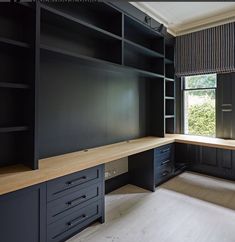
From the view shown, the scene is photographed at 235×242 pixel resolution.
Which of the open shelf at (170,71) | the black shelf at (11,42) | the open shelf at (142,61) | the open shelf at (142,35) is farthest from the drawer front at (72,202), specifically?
the open shelf at (170,71)

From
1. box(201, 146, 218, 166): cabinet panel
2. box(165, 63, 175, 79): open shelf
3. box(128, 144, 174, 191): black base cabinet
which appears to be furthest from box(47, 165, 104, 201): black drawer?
box(165, 63, 175, 79): open shelf

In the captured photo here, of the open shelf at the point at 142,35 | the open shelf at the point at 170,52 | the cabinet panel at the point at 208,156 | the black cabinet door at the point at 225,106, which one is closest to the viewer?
the open shelf at the point at 142,35

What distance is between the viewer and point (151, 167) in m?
2.95

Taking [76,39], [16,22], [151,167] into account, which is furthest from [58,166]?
[151,167]

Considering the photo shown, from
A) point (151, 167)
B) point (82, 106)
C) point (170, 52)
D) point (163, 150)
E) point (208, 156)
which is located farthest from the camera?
point (170, 52)

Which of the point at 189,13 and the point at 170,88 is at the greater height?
the point at 189,13

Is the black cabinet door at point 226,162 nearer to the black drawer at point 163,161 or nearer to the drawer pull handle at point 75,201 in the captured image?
the black drawer at point 163,161

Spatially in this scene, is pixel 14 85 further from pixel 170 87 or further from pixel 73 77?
pixel 170 87

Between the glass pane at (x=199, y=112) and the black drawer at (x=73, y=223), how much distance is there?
2601mm

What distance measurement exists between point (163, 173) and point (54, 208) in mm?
2026

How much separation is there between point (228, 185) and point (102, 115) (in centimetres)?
243

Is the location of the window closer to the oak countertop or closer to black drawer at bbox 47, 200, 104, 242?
the oak countertop

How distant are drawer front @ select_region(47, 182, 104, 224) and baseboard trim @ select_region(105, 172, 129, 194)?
781 mm

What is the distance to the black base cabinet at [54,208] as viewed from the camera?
1.41 m
